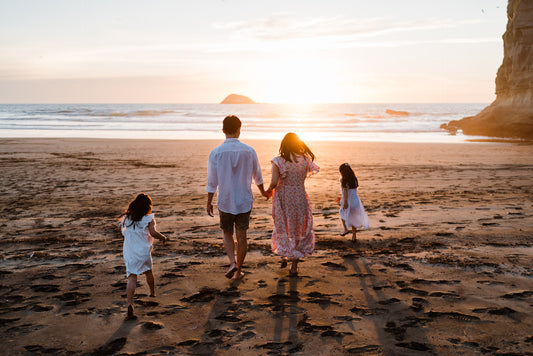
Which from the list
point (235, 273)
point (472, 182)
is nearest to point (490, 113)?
point (472, 182)

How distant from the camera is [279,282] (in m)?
4.66

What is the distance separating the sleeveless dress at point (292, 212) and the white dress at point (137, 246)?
161 cm

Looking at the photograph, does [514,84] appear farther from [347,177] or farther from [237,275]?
[237,275]

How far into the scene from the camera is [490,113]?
3066 centimetres

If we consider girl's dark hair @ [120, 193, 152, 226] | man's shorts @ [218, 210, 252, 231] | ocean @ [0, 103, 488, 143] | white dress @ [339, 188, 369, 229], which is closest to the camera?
girl's dark hair @ [120, 193, 152, 226]

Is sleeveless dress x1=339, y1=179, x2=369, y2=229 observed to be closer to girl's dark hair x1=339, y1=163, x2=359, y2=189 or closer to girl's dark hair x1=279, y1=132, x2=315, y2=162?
girl's dark hair x1=339, y1=163, x2=359, y2=189

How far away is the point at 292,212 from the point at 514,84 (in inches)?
1155

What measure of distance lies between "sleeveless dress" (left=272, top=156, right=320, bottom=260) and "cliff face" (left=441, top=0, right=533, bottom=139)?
27209 mm

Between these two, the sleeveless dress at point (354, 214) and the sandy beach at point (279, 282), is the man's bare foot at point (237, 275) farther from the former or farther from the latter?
the sleeveless dress at point (354, 214)

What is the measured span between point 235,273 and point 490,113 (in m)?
31.5

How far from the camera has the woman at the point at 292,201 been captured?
16.2 ft

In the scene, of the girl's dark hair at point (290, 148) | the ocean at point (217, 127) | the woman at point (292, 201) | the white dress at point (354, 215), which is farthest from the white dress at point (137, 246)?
the ocean at point (217, 127)

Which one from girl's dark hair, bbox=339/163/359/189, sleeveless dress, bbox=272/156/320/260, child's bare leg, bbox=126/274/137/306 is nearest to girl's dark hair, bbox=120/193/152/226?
child's bare leg, bbox=126/274/137/306

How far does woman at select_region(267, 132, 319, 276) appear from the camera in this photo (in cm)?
493
